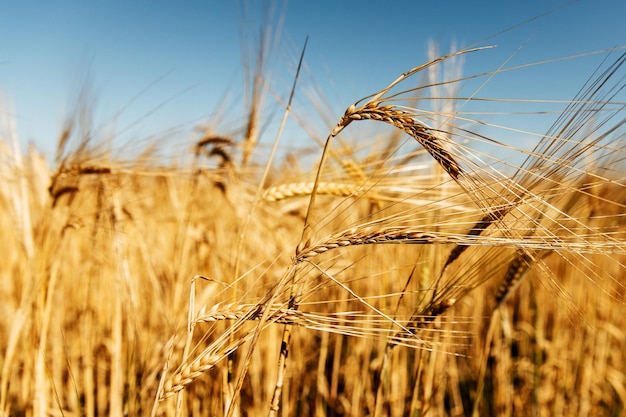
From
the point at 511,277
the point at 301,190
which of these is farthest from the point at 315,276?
the point at 511,277

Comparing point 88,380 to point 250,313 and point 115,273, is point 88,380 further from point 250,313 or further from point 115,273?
point 250,313

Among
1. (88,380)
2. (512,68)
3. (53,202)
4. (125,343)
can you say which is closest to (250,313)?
(512,68)

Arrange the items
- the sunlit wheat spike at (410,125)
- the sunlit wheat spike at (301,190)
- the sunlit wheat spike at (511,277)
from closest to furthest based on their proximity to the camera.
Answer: the sunlit wheat spike at (410,125) < the sunlit wheat spike at (301,190) < the sunlit wheat spike at (511,277)

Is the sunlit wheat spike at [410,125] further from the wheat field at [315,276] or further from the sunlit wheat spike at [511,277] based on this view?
the sunlit wheat spike at [511,277]

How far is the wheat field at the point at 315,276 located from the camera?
75cm

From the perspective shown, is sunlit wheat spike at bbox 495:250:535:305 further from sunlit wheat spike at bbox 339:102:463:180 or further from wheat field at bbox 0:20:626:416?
sunlit wheat spike at bbox 339:102:463:180

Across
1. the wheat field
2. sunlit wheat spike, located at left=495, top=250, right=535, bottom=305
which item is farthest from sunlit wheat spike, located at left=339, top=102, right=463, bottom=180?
sunlit wheat spike, located at left=495, top=250, right=535, bottom=305

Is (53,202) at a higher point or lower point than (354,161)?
lower

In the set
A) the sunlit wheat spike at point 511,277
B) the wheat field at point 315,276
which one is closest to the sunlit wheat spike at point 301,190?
the wheat field at point 315,276

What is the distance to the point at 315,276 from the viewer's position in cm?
89

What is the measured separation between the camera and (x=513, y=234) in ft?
2.63

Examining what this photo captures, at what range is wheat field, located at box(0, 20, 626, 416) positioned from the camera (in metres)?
0.75

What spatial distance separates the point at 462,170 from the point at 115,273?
118 cm

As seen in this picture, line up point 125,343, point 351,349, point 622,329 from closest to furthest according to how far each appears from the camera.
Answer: point 125,343 < point 351,349 < point 622,329
